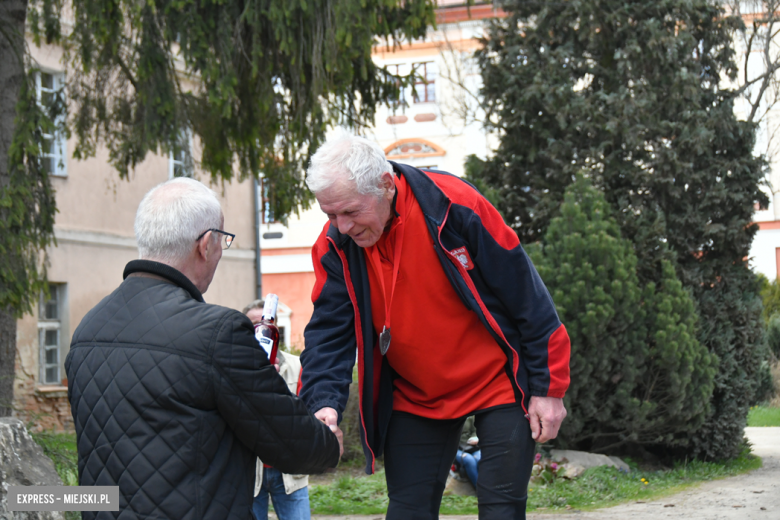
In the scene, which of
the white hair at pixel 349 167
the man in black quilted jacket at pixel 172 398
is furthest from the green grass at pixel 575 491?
the man in black quilted jacket at pixel 172 398

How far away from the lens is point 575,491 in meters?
7.63

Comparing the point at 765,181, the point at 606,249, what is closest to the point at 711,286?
the point at 765,181

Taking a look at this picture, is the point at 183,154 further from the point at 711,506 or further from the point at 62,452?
the point at 711,506

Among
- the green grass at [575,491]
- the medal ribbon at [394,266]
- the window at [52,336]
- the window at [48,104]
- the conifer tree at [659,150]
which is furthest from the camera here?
the window at [52,336]

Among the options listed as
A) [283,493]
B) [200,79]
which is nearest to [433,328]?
[283,493]

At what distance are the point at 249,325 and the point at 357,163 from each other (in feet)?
2.86

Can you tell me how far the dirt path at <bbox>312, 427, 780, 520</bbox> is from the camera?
6820 millimetres

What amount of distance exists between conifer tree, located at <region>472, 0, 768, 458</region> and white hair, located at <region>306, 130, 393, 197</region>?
21.3 feet

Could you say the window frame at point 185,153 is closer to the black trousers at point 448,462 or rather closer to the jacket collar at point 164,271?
the black trousers at point 448,462

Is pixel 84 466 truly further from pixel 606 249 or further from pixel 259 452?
pixel 606 249

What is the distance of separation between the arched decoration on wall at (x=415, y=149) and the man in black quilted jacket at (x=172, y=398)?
24003 mm

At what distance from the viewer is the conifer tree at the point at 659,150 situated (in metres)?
9.01

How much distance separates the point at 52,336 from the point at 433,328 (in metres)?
13.1

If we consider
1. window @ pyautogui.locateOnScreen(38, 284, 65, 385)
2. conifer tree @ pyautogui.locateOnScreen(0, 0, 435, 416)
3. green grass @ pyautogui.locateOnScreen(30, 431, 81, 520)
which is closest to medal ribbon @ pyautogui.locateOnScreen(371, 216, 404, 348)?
green grass @ pyautogui.locateOnScreen(30, 431, 81, 520)
